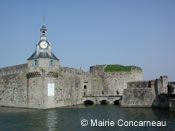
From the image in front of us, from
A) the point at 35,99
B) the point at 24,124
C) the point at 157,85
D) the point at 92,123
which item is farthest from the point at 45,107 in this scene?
the point at 157,85

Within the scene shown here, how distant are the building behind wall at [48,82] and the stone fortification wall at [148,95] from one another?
817cm

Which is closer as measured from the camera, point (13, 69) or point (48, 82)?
point (48, 82)

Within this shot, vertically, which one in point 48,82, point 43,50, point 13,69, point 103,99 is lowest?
point 103,99

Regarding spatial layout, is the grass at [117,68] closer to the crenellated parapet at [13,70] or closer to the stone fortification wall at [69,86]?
the stone fortification wall at [69,86]

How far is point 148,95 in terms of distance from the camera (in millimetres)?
23906

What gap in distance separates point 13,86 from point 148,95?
18.1 meters

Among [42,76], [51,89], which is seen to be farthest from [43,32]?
[51,89]

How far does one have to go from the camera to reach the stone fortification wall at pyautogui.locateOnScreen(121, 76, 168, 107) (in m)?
23.2

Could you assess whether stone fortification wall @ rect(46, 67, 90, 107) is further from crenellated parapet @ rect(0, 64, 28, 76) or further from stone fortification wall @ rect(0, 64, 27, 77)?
stone fortification wall @ rect(0, 64, 27, 77)

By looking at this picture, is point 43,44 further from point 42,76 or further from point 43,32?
point 42,76

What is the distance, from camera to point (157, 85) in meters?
23.5

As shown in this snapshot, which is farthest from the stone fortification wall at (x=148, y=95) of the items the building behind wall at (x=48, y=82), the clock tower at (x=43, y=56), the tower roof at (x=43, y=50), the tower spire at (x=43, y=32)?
the tower spire at (x=43, y=32)

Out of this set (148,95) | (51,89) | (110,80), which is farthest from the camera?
(110,80)

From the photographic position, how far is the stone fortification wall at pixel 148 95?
2324cm
